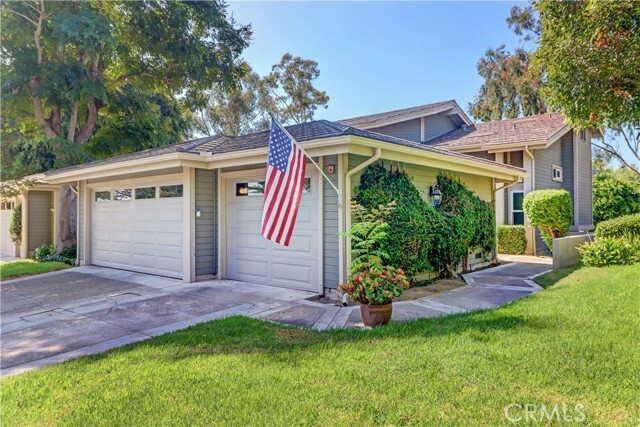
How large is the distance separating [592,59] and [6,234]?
20391 mm

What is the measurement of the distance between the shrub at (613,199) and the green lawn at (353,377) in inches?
568

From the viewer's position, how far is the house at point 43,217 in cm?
1395

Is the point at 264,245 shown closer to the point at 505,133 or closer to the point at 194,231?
the point at 194,231

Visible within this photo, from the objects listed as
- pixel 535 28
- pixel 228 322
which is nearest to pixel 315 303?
pixel 228 322

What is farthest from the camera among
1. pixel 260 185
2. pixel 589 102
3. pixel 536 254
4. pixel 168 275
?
pixel 536 254

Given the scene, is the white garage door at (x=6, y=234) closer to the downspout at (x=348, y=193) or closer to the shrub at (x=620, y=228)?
the downspout at (x=348, y=193)

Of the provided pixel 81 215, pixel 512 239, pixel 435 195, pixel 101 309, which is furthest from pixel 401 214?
pixel 81 215

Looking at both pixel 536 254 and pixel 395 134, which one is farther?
pixel 395 134

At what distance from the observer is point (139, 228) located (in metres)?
9.95

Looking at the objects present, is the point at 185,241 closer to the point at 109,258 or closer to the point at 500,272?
the point at 109,258

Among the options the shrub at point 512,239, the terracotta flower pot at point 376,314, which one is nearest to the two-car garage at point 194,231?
the terracotta flower pot at point 376,314

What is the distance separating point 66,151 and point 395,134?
461 inches

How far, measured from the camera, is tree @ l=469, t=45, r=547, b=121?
2598 cm

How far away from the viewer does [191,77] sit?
1644 centimetres
